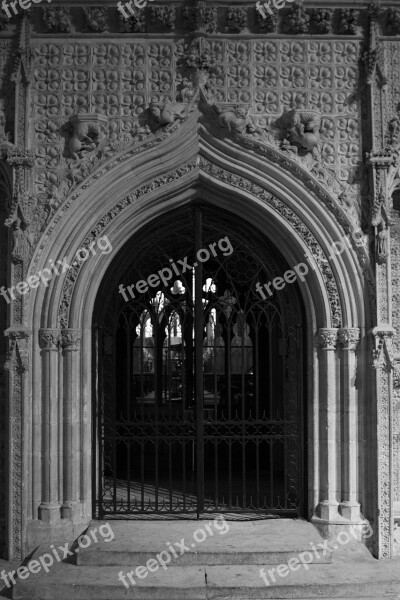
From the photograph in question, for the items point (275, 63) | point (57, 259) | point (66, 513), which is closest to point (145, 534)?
point (66, 513)

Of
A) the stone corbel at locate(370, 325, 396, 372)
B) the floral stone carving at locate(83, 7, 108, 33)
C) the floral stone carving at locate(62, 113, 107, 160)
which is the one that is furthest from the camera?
the floral stone carving at locate(83, 7, 108, 33)

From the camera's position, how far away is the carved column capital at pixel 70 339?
7074 mm

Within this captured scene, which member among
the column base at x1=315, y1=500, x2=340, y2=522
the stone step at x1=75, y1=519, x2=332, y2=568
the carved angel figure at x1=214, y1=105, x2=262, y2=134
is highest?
the carved angel figure at x1=214, y1=105, x2=262, y2=134

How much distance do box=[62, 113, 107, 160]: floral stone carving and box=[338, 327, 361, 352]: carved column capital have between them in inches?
123

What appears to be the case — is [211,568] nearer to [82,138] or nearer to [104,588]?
[104,588]

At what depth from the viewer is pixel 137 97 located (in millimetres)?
7242

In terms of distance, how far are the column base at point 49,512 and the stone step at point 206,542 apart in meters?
0.36

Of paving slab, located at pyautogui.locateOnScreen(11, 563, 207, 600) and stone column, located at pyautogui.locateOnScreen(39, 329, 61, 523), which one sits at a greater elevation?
stone column, located at pyautogui.locateOnScreen(39, 329, 61, 523)

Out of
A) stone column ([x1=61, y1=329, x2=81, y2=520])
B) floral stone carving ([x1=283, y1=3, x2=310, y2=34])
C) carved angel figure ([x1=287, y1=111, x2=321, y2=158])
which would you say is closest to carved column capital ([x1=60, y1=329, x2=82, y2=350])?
stone column ([x1=61, y1=329, x2=81, y2=520])

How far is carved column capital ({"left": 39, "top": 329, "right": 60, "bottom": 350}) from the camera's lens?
703 centimetres

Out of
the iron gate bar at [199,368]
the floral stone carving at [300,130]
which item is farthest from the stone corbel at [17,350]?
the floral stone carving at [300,130]

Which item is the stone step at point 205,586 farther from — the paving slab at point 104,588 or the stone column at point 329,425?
the stone column at point 329,425

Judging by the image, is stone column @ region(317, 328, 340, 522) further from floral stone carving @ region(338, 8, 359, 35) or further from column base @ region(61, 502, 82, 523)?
floral stone carving @ region(338, 8, 359, 35)

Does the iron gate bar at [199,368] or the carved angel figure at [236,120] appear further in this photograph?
the iron gate bar at [199,368]
